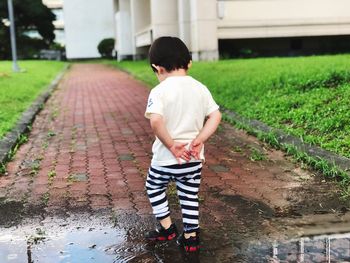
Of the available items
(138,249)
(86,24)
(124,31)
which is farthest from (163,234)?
(86,24)

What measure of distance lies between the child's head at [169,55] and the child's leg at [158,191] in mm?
577

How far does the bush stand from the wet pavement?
36.5m

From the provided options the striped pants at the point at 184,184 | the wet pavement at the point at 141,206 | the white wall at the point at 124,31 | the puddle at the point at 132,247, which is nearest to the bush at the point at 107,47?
the white wall at the point at 124,31

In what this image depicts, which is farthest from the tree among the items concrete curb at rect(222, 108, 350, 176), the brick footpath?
concrete curb at rect(222, 108, 350, 176)

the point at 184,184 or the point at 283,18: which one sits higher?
the point at 283,18

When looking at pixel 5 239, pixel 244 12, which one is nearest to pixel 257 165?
pixel 5 239

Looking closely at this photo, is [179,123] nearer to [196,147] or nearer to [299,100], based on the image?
[196,147]

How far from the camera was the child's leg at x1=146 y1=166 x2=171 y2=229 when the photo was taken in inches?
122

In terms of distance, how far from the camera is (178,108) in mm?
2963

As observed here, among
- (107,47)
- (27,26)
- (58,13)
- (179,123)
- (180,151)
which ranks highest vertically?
(58,13)

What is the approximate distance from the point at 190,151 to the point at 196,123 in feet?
0.56

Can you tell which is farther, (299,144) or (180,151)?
(299,144)

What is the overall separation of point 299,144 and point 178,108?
3.09 meters

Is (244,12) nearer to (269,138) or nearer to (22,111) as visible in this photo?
(22,111)
